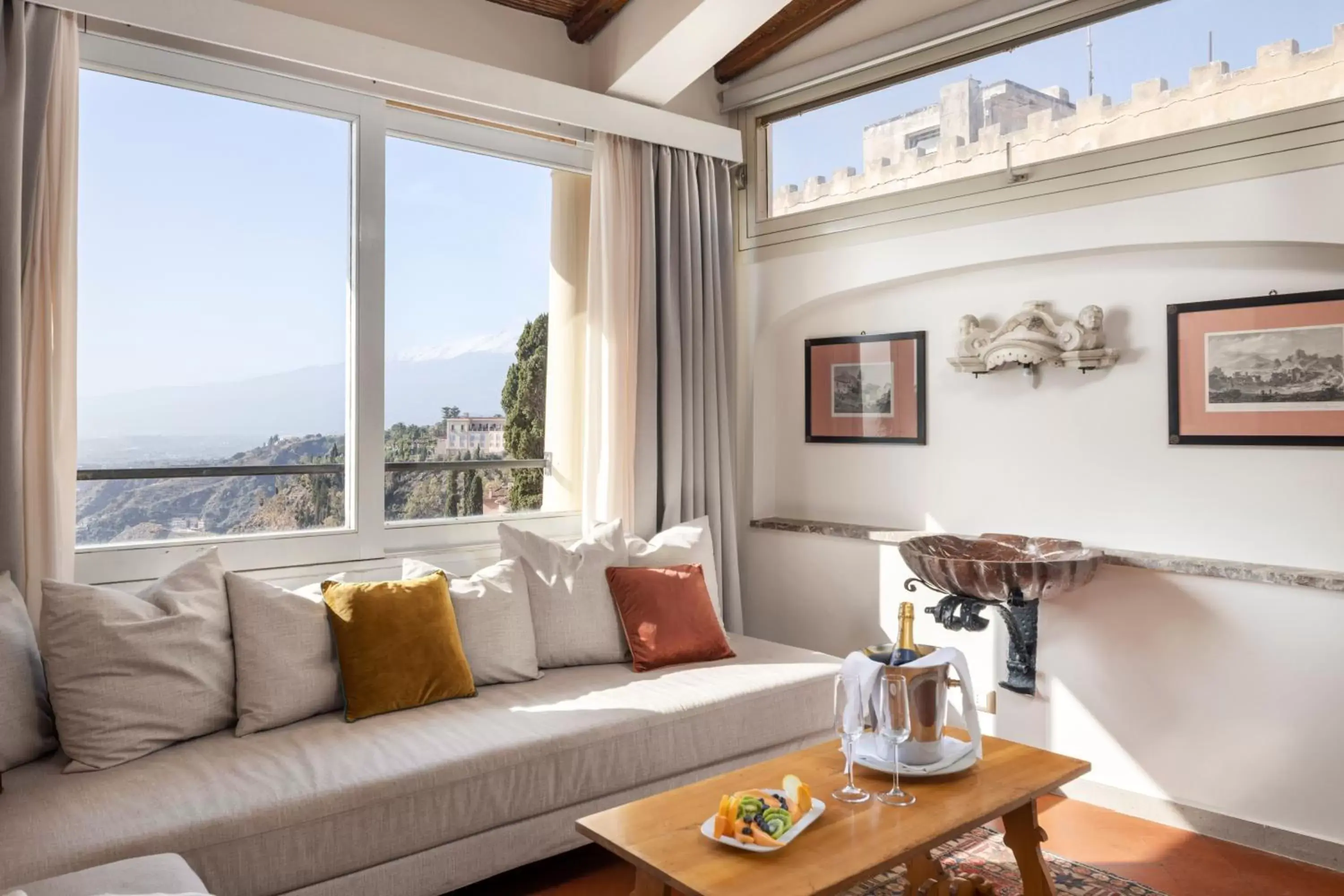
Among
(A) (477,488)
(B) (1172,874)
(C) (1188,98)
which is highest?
(C) (1188,98)

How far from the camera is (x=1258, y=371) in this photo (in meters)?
3.03

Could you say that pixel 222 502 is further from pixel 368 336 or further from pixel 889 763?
pixel 889 763

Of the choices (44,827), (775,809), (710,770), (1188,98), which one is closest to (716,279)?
(1188,98)

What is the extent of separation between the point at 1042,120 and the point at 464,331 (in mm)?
2318

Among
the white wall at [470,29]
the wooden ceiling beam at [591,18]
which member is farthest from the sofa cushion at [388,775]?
the wooden ceiling beam at [591,18]

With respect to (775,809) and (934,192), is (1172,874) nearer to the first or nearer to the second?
(775,809)

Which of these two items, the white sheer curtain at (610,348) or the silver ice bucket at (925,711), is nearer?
the silver ice bucket at (925,711)

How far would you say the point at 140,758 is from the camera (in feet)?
7.80

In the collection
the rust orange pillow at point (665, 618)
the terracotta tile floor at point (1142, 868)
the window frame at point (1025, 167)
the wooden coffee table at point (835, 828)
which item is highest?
the window frame at point (1025, 167)

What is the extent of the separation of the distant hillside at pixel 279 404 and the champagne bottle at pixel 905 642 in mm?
2148

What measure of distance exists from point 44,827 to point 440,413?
2011 millimetres

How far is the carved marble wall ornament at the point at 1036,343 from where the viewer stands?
336 cm

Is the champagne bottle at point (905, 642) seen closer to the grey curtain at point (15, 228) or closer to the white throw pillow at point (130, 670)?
the white throw pillow at point (130, 670)

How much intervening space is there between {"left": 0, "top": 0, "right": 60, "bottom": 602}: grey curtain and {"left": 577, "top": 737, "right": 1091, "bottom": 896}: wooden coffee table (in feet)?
5.92
